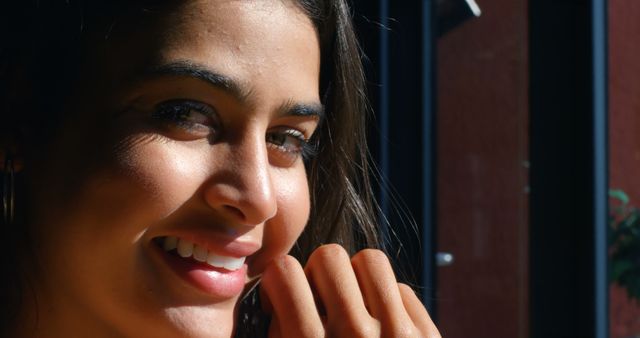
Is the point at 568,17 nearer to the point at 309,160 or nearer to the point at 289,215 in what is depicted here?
the point at 309,160

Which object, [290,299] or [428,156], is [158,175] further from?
[428,156]

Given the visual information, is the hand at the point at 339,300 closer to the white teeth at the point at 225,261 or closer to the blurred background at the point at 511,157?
the white teeth at the point at 225,261

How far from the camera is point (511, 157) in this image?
243cm

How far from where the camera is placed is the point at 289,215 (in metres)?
1.03

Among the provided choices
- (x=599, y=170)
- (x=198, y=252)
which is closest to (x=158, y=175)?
(x=198, y=252)

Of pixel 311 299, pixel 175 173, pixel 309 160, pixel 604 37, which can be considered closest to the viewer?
pixel 175 173

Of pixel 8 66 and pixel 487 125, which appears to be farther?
pixel 487 125

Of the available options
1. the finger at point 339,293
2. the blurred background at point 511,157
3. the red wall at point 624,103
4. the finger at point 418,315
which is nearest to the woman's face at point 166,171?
the finger at point 339,293

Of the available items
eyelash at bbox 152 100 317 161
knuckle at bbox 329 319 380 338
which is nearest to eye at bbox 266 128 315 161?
eyelash at bbox 152 100 317 161

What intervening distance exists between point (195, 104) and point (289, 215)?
0.64 feet

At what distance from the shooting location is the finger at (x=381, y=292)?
1.00 metres

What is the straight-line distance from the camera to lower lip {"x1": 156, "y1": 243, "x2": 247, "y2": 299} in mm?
934

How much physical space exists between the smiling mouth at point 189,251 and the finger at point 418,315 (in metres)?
0.25

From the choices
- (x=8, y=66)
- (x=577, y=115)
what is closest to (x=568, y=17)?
(x=577, y=115)
